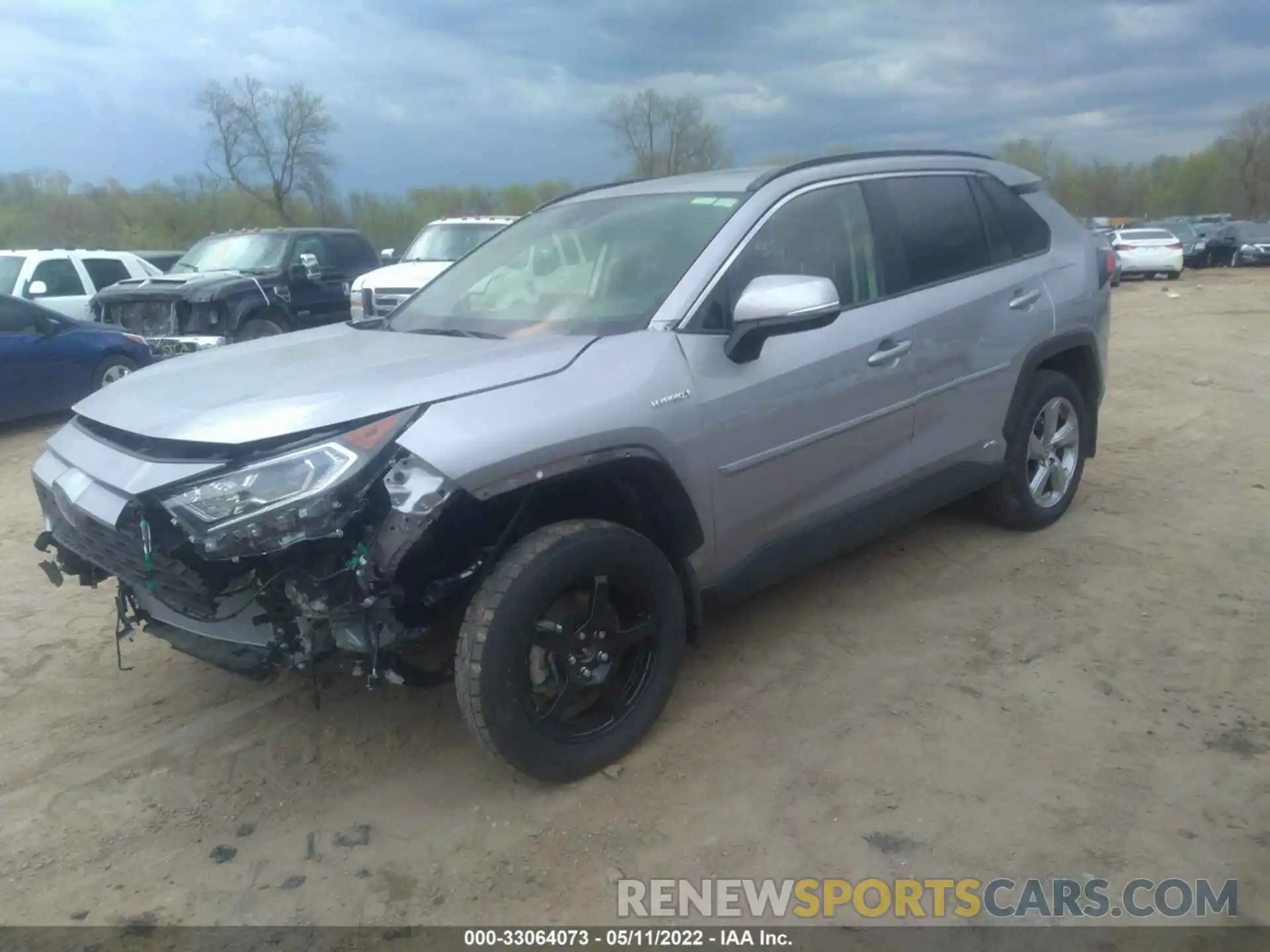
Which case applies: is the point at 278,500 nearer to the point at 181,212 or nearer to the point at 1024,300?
the point at 1024,300

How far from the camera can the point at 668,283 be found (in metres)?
3.43

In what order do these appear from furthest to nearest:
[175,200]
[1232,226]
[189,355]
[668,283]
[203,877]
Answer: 1. [175,200]
2. [1232,226]
3. [189,355]
4. [668,283]
5. [203,877]

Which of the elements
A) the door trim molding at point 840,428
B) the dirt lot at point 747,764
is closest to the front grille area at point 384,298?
the dirt lot at point 747,764

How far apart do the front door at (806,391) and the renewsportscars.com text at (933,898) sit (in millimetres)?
1155

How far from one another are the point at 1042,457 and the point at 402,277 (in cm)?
808

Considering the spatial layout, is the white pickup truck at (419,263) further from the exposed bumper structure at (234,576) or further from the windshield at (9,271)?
the exposed bumper structure at (234,576)

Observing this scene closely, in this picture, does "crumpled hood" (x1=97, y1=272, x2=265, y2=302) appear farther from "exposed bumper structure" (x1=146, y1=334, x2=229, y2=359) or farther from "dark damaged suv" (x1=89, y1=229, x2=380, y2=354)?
"exposed bumper structure" (x1=146, y1=334, x2=229, y2=359)

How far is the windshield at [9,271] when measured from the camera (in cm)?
1199

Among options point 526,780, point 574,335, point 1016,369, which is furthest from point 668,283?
point 1016,369

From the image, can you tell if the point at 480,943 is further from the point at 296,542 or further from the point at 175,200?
the point at 175,200

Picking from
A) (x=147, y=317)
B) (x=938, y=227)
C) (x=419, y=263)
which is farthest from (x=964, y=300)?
(x=147, y=317)

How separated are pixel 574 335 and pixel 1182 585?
306cm

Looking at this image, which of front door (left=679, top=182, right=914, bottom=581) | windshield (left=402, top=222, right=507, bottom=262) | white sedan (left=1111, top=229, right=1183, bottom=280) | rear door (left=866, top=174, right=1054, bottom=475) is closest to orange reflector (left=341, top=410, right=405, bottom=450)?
front door (left=679, top=182, right=914, bottom=581)

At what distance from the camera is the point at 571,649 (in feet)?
9.70
